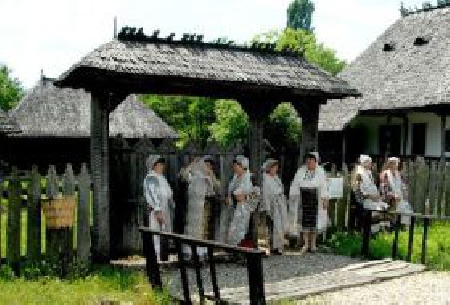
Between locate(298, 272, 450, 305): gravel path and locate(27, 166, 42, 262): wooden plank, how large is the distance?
12.0 feet

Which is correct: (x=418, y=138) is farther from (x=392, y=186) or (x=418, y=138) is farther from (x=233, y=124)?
(x=392, y=186)

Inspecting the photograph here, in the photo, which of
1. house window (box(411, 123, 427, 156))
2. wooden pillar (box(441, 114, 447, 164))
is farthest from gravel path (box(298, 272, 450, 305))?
house window (box(411, 123, 427, 156))

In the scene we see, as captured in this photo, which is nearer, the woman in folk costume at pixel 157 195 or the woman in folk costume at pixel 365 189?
the woman in folk costume at pixel 157 195

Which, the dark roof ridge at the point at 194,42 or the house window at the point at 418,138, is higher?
the dark roof ridge at the point at 194,42

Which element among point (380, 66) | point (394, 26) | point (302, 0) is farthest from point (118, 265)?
point (302, 0)

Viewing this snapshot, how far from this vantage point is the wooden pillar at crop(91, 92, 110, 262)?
372 inches

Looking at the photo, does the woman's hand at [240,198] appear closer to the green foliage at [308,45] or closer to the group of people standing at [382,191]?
the group of people standing at [382,191]

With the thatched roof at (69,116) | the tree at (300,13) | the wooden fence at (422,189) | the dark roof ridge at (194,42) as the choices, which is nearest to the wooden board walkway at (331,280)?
the wooden fence at (422,189)

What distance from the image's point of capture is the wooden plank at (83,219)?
9102 mm

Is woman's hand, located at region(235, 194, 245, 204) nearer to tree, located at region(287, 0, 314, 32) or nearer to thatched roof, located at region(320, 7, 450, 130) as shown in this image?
thatched roof, located at region(320, 7, 450, 130)

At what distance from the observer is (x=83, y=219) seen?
363 inches

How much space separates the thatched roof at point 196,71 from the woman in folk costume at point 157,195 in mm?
1236

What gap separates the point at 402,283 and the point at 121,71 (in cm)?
470

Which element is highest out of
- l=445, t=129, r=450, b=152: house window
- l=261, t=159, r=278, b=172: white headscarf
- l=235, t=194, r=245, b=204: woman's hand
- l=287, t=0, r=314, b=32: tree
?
l=287, t=0, r=314, b=32: tree
